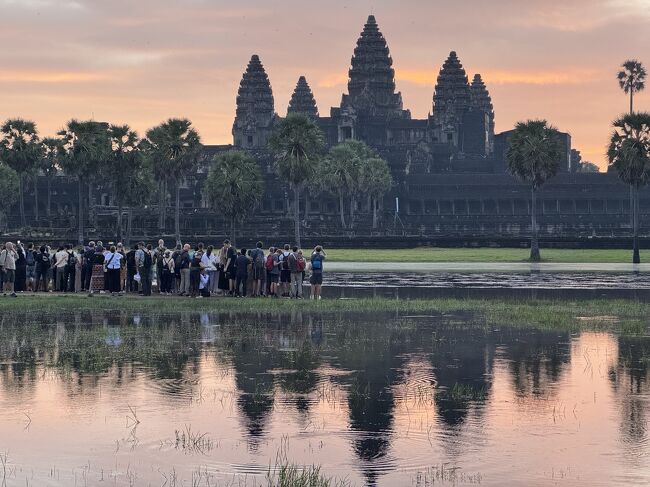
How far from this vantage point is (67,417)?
52.3ft

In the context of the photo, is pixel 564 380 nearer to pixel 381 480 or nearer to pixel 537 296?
pixel 381 480

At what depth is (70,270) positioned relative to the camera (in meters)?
38.2

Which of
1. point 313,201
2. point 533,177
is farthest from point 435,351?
point 313,201

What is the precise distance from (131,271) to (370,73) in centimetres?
16119

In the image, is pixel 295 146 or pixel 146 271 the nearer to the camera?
pixel 146 271

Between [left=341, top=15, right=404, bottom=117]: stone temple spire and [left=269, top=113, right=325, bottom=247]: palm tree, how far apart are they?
101 m

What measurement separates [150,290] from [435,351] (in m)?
16.0

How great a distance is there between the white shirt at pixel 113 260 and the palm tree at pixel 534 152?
4993 cm

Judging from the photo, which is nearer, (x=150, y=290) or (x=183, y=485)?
(x=183, y=485)

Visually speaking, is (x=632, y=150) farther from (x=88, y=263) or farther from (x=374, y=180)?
(x=374, y=180)

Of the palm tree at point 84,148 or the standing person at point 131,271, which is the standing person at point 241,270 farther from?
the palm tree at point 84,148

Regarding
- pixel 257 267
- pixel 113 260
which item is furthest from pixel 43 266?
pixel 257 267

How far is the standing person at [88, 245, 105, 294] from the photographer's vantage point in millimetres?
37125

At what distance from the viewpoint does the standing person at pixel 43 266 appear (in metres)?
38.2
